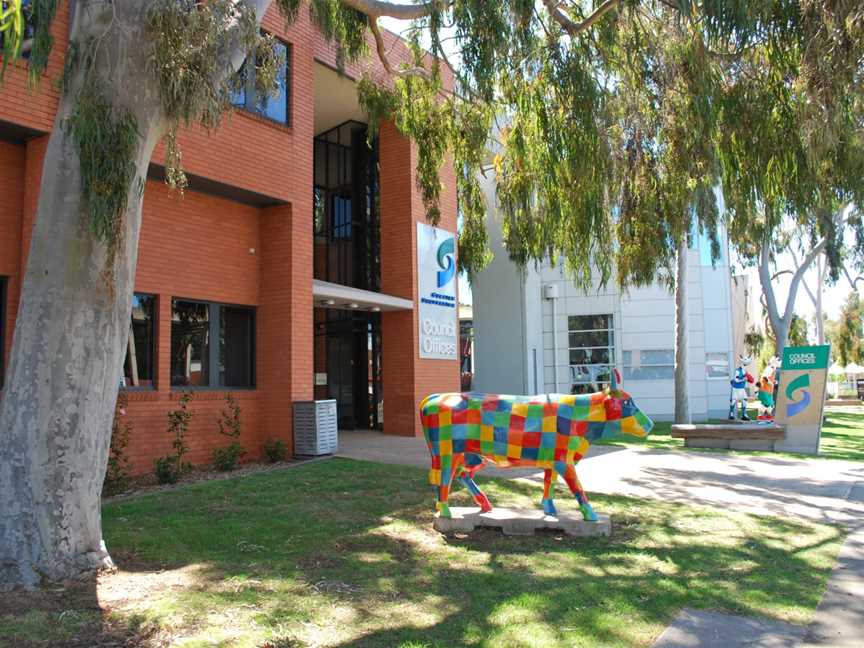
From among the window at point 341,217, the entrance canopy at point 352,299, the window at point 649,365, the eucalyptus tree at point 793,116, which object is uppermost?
the window at point 341,217

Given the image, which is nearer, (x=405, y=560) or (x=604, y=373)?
(x=405, y=560)

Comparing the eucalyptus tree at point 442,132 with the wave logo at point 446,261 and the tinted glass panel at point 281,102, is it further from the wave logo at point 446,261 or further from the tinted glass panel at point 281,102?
the wave logo at point 446,261

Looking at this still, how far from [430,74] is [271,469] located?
23.0 ft

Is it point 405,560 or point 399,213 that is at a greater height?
point 399,213

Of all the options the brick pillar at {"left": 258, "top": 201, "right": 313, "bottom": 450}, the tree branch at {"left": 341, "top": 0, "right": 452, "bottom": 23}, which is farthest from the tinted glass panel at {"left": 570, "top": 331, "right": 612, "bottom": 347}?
the tree branch at {"left": 341, "top": 0, "right": 452, "bottom": 23}

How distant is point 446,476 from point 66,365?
361cm

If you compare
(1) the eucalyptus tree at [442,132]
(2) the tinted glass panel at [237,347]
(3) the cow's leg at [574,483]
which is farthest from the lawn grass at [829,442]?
(3) the cow's leg at [574,483]

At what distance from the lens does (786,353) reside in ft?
50.5

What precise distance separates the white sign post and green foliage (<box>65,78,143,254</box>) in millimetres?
11390

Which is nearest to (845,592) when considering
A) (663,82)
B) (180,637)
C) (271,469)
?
(180,637)

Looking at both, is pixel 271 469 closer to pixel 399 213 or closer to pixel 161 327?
pixel 161 327

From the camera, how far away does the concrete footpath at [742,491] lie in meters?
4.46

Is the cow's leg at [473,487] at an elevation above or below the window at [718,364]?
below

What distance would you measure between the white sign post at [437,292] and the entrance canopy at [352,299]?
2.40 ft
